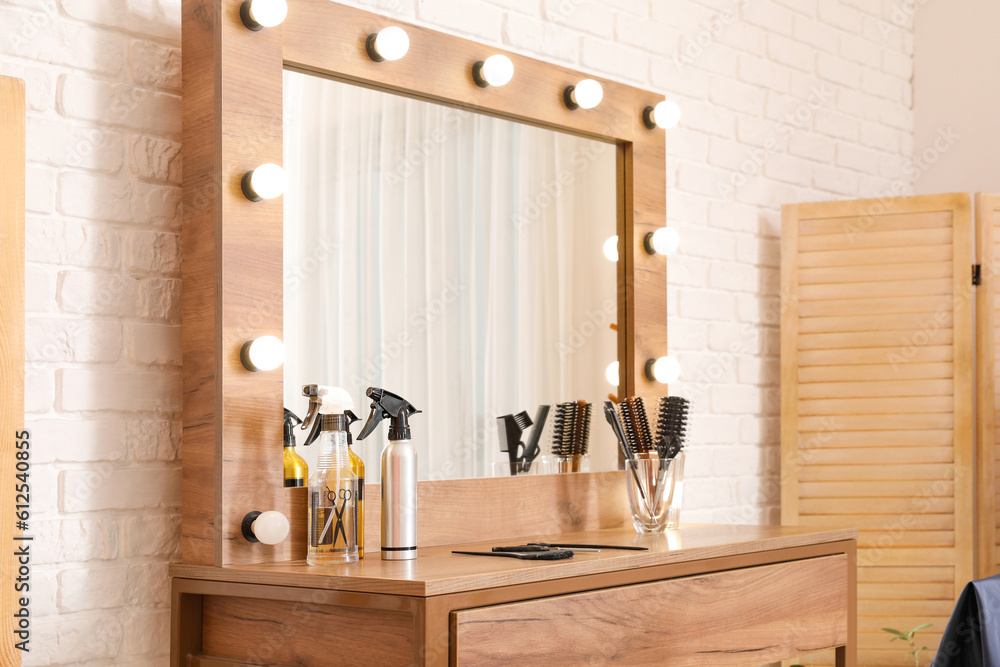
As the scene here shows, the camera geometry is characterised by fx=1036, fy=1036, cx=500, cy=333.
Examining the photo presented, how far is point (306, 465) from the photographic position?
157 centimetres

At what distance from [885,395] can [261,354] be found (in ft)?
5.58

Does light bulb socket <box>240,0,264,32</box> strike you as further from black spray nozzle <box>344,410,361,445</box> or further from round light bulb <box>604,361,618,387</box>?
round light bulb <box>604,361,618,387</box>

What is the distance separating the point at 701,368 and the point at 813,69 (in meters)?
0.98

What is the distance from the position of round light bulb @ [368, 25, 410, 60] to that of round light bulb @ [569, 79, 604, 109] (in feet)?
1.43

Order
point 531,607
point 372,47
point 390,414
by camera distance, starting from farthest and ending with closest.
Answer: point 372,47
point 390,414
point 531,607

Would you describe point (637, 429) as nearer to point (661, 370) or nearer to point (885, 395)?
point (661, 370)

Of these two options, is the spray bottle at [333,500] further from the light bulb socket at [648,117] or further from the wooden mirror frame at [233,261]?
the light bulb socket at [648,117]

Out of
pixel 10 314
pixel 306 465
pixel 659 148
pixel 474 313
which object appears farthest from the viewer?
pixel 659 148

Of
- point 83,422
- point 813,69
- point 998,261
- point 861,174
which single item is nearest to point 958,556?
point 998,261

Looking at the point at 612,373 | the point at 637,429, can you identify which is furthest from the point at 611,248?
the point at 637,429

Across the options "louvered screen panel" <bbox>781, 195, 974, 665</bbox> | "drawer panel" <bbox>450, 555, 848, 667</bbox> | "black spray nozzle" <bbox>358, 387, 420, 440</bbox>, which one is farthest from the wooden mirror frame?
"louvered screen panel" <bbox>781, 195, 974, 665</bbox>

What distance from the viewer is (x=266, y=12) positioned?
1518 millimetres

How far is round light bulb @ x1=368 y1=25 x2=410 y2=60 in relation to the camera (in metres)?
1.71

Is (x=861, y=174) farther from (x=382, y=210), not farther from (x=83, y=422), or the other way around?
(x=83, y=422)
